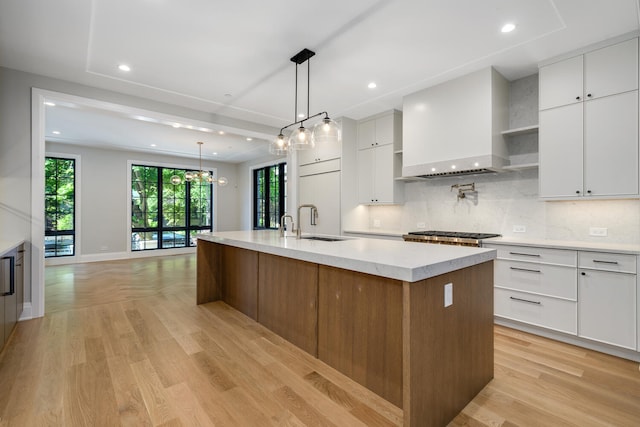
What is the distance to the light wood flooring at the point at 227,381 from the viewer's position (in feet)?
5.66

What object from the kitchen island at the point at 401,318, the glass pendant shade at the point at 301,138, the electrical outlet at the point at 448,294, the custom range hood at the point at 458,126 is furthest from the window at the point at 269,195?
the electrical outlet at the point at 448,294

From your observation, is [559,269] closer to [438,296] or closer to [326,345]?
[438,296]

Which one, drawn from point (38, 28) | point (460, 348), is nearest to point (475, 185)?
point (460, 348)

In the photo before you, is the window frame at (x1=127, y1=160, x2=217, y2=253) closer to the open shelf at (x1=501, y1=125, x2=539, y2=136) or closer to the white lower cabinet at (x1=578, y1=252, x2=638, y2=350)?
the open shelf at (x1=501, y1=125, x2=539, y2=136)

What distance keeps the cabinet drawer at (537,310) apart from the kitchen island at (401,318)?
1.12 meters

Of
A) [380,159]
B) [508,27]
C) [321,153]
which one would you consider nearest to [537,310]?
[508,27]

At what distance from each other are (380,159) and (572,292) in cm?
275

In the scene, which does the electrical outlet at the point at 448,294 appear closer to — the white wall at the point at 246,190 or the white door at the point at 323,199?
the white door at the point at 323,199

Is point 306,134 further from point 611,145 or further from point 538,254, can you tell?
point 611,145

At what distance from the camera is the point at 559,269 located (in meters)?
2.72

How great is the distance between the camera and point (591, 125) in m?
2.72

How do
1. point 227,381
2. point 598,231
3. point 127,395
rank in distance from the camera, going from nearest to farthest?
point 127,395
point 227,381
point 598,231

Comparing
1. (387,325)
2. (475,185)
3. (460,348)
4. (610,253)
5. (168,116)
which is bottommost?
(460,348)

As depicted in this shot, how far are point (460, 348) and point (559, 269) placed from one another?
5.36 feet
